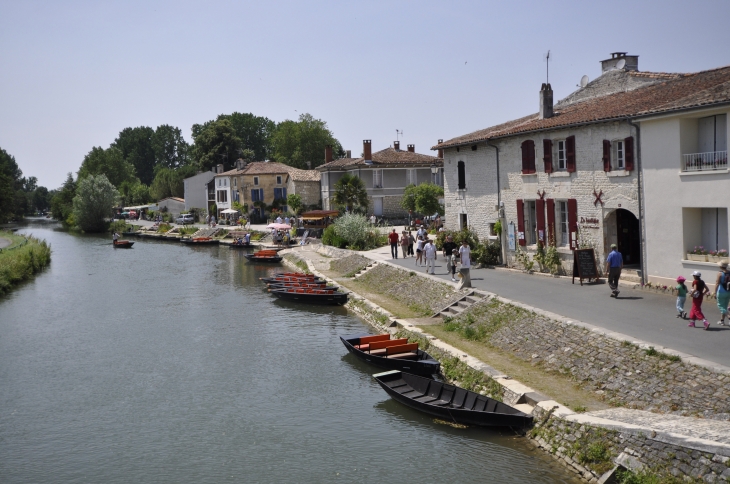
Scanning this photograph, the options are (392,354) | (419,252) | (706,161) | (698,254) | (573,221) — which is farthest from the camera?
(419,252)

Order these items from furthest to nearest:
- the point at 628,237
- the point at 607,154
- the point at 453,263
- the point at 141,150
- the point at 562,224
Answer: the point at 141,150, the point at 453,263, the point at 562,224, the point at 628,237, the point at 607,154

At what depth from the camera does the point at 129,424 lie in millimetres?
16906

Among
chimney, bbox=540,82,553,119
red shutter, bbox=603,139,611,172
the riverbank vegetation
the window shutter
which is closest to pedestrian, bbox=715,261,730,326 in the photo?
red shutter, bbox=603,139,611,172

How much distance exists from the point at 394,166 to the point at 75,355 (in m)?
41.4

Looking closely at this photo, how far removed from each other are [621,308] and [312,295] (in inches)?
611

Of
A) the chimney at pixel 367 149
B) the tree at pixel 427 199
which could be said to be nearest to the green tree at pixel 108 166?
the chimney at pixel 367 149

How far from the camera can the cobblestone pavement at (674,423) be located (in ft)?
36.3

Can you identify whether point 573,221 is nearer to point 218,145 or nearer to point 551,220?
point 551,220

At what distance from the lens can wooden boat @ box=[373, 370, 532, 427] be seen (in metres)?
14.6

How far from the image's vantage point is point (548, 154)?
27.1 meters

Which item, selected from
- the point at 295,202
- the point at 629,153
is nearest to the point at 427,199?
the point at 295,202

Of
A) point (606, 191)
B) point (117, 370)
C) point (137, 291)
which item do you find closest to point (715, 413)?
point (606, 191)

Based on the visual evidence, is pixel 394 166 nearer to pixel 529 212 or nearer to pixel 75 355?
pixel 529 212

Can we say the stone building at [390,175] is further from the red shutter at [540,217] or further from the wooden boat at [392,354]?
the wooden boat at [392,354]
